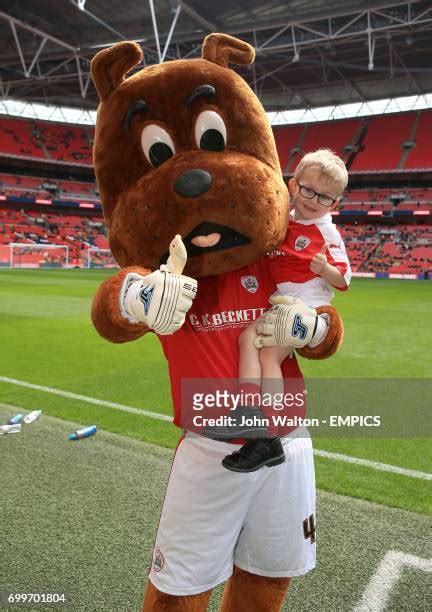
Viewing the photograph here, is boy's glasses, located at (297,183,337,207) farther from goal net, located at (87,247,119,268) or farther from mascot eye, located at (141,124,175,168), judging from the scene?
goal net, located at (87,247,119,268)

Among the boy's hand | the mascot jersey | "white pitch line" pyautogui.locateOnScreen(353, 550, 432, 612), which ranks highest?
the boy's hand

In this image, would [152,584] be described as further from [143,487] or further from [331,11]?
[331,11]

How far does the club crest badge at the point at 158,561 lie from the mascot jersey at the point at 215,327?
0.48 m

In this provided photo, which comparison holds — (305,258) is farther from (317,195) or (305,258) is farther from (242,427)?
(242,427)

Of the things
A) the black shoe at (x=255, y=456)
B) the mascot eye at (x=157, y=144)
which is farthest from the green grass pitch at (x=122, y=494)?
the mascot eye at (x=157, y=144)

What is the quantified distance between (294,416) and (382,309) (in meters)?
11.9

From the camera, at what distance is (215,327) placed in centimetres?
171

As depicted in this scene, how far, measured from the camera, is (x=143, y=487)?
10.1 ft

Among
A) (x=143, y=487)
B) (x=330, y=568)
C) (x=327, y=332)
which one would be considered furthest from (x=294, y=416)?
(x=143, y=487)

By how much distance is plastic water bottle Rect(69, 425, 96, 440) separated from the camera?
12.5ft

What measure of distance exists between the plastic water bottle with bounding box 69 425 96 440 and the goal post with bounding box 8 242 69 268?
3158cm

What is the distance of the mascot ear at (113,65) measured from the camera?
5.73 ft

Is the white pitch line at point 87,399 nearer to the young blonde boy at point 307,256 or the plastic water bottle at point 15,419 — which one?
the plastic water bottle at point 15,419

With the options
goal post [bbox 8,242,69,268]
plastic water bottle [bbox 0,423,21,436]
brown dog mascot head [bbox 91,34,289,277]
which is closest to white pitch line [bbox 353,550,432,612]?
brown dog mascot head [bbox 91,34,289,277]
